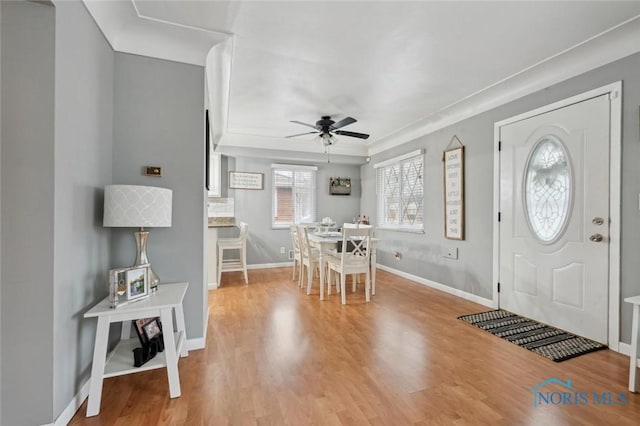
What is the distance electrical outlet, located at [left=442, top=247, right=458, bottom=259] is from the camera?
3883mm

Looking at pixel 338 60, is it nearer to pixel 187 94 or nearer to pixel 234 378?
pixel 187 94

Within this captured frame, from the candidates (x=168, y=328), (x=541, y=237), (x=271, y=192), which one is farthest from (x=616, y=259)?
(x=271, y=192)

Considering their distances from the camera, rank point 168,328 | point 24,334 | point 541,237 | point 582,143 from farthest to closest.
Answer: point 541,237 < point 582,143 < point 168,328 < point 24,334

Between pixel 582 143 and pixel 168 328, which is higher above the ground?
pixel 582 143

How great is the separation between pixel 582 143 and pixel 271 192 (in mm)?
4594

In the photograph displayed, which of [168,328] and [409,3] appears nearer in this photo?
[168,328]

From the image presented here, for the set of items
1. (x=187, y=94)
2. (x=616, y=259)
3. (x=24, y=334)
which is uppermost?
(x=187, y=94)

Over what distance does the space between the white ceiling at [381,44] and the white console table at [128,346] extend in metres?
1.76

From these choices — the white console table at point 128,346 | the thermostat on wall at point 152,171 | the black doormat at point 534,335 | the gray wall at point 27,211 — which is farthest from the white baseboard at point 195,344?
the black doormat at point 534,335

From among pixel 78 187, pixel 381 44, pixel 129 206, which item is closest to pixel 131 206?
pixel 129 206

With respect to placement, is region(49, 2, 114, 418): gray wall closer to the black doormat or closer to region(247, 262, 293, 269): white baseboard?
the black doormat

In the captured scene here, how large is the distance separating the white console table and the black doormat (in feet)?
8.76

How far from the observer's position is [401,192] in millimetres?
5113

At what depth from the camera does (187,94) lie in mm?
2275
